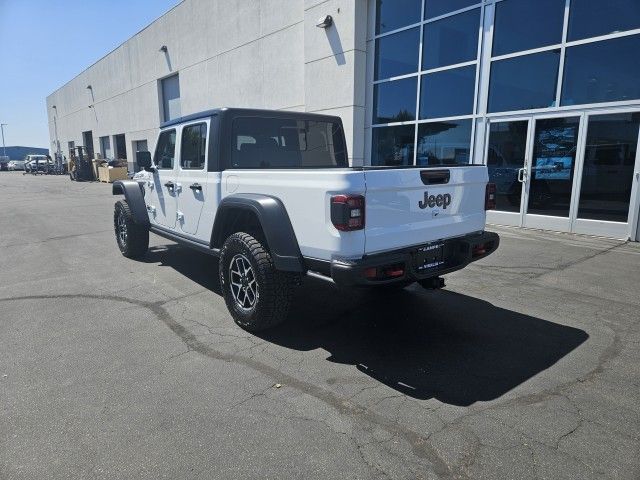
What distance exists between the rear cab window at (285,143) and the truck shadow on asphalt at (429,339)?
5.39 feet

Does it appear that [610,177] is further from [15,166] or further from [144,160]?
[15,166]

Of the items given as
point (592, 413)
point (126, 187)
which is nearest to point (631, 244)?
point (592, 413)

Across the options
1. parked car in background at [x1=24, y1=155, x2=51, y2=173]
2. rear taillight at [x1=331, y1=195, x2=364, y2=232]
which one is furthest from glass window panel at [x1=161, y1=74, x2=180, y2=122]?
parked car in background at [x1=24, y1=155, x2=51, y2=173]

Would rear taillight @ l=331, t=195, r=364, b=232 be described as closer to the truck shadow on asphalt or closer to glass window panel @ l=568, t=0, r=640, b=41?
the truck shadow on asphalt

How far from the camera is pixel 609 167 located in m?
8.22

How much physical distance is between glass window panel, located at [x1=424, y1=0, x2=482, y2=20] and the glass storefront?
3 centimetres

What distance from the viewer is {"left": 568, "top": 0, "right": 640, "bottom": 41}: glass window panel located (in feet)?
25.8

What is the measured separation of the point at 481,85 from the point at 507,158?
185 centimetres

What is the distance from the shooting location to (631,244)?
7.79 meters

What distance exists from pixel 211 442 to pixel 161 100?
26829 mm

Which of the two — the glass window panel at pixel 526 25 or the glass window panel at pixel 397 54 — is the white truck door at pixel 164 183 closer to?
the glass window panel at pixel 526 25

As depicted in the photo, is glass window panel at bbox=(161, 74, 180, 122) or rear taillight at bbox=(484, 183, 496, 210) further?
glass window panel at bbox=(161, 74, 180, 122)

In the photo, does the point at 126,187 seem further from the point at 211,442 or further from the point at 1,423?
the point at 211,442

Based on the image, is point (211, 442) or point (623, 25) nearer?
point (211, 442)
